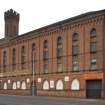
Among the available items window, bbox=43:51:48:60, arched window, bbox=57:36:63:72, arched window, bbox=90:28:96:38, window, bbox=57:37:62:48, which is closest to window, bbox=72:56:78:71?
arched window, bbox=57:36:63:72

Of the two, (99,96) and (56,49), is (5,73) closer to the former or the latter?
(56,49)

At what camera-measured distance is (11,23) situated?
10606 centimetres

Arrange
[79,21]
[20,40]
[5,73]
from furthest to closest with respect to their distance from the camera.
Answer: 1. [5,73]
2. [20,40]
3. [79,21]

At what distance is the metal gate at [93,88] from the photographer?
62531 millimetres

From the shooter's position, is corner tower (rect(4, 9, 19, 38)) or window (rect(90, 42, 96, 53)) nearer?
window (rect(90, 42, 96, 53))

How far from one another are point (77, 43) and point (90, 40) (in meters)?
3.81

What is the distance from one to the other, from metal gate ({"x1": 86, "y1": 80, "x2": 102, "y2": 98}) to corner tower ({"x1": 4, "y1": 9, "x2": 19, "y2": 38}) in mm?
45045

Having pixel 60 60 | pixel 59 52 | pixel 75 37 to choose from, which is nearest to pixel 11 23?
pixel 59 52

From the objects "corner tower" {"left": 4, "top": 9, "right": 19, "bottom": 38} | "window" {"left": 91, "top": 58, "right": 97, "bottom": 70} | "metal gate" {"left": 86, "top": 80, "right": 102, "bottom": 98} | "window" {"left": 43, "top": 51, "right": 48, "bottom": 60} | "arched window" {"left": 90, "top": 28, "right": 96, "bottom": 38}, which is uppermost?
"corner tower" {"left": 4, "top": 9, "right": 19, "bottom": 38}

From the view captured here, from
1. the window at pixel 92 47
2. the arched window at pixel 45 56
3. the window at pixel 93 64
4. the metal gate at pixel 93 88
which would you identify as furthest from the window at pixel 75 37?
the arched window at pixel 45 56

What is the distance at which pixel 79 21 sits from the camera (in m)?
67.0

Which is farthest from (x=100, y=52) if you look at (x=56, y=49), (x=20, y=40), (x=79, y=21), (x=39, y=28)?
(x=20, y=40)

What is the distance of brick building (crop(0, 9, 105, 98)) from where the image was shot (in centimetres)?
6343

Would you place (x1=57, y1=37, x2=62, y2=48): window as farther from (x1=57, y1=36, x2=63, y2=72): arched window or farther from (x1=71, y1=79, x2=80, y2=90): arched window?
(x1=71, y1=79, x2=80, y2=90): arched window
